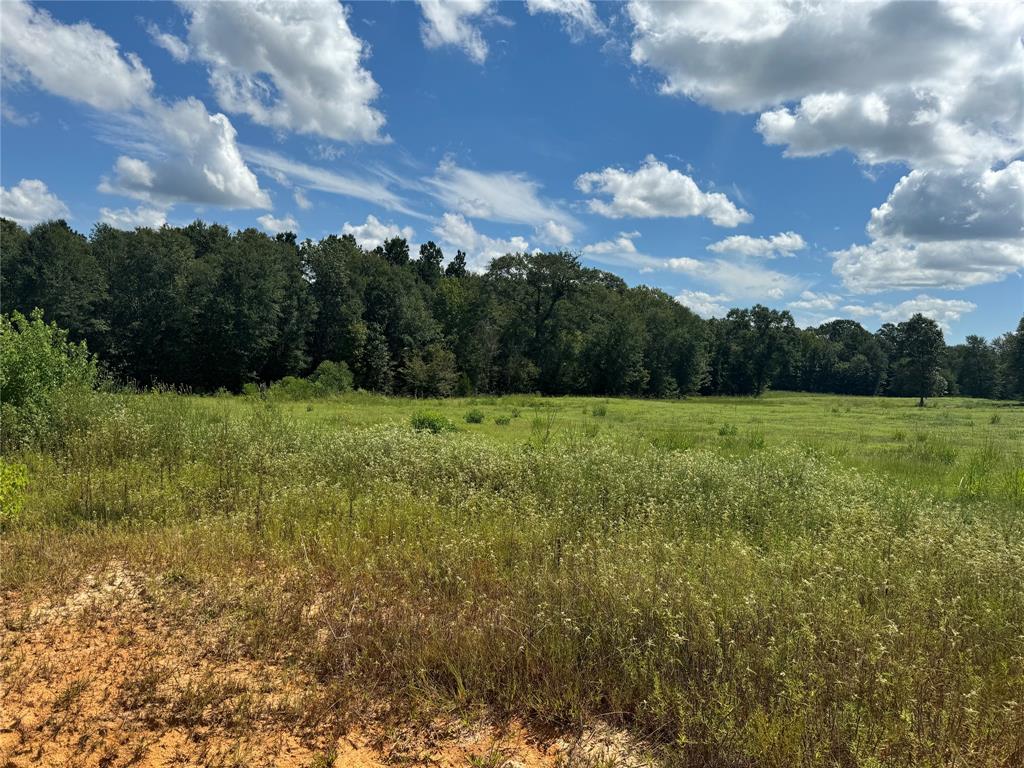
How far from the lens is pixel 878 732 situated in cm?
313

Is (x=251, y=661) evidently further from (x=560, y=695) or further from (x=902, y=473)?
(x=902, y=473)

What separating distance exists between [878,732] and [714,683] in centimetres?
87

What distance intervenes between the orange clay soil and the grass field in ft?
0.10

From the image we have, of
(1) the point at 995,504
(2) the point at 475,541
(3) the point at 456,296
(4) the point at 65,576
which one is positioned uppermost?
(3) the point at 456,296

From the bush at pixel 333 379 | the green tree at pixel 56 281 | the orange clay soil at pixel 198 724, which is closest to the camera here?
the orange clay soil at pixel 198 724

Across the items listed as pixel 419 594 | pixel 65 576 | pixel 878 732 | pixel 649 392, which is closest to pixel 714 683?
pixel 878 732

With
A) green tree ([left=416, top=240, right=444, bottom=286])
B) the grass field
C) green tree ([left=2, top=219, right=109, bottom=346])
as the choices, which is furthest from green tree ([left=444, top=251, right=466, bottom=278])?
the grass field

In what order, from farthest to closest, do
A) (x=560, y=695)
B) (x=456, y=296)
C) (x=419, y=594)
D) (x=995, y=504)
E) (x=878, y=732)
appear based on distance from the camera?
(x=456, y=296) < (x=995, y=504) < (x=419, y=594) < (x=560, y=695) < (x=878, y=732)

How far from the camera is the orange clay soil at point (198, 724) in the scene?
124 inches

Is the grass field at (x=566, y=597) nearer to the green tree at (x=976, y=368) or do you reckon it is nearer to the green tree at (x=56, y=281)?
the green tree at (x=56, y=281)

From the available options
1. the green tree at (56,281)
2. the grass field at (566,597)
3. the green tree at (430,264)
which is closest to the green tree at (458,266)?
the green tree at (430,264)

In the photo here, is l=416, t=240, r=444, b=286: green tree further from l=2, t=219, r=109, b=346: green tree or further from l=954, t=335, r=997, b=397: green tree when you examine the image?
l=954, t=335, r=997, b=397: green tree

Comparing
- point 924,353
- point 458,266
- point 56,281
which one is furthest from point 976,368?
point 56,281

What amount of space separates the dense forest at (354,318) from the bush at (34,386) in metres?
36.4
